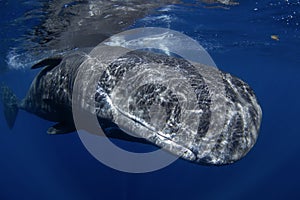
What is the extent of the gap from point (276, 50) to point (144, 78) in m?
24.6

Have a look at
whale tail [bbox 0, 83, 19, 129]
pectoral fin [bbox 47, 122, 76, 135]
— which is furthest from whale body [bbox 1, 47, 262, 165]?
whale tail [bbox 0, 83, 19, 129]

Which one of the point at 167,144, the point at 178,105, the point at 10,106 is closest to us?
the point at 167,144

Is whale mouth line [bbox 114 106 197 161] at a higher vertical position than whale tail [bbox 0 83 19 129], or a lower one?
higher

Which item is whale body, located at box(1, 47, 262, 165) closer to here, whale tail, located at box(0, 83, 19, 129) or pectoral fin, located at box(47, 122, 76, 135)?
pectoral fin, located at box(47, 122, 76, 135)

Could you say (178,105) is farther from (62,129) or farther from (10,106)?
(10,106)

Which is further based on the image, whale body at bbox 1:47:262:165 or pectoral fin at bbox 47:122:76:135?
pectoral fin at bbox 47:122:76:135

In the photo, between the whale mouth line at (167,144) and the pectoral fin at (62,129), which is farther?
the pectoral fin at (62,129)

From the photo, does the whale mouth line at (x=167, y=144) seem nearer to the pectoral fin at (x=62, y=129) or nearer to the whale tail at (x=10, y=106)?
the pectoral fin at (x=62, y=129)

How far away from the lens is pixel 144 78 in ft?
12.6

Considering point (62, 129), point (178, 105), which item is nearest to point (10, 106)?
point (62, 129)

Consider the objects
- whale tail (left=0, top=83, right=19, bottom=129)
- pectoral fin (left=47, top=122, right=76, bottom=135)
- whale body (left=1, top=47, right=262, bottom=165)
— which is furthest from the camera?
whale tail (left=0, top=83, right=19, bottom=129)

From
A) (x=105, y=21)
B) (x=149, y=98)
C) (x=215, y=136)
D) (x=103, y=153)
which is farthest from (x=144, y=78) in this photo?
(x=105, y=21)

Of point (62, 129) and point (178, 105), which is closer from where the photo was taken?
point (178, 105)

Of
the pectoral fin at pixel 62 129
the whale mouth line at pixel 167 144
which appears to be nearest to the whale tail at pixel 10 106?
the pectoral fin at pixel 62 129
